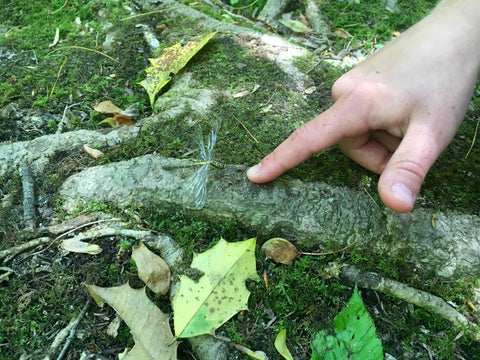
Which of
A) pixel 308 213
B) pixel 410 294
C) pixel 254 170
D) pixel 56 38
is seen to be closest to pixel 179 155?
pixel 254 170

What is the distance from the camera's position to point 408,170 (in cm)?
167

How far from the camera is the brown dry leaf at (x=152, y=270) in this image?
189 centimetres

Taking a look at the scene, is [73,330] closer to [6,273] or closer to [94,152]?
[6,273]

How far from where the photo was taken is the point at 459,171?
7.59ft

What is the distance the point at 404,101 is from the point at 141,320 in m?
1.64

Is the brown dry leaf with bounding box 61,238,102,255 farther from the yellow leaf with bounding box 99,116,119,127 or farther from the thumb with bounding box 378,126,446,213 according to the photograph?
the thumb with bounding box 378,126,446,213

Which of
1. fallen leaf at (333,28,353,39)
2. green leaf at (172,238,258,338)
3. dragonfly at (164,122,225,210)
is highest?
fallen leaf at (333,28,353,39)

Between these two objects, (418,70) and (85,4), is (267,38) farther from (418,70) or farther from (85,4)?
(85,4)

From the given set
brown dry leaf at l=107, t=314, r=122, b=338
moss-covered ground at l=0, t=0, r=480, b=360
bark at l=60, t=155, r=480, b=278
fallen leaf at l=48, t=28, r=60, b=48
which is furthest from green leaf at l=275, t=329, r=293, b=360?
fallen leaf at l=48, t=28, r=60, b=48

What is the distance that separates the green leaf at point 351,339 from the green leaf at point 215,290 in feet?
1.27

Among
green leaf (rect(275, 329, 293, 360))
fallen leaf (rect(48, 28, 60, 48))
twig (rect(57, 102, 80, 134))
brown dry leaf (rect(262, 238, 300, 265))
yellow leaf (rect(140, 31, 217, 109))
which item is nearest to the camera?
green leaf (rect(275, 329, 293, 360))

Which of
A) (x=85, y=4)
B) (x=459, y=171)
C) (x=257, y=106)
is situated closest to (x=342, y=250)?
(x=459, y=171)

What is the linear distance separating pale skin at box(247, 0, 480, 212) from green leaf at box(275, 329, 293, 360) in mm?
793

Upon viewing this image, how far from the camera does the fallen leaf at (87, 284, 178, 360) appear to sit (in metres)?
1.66
